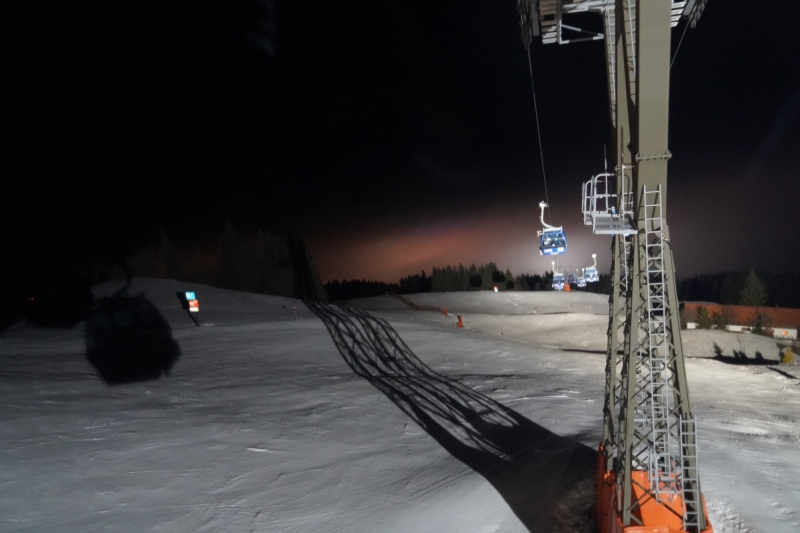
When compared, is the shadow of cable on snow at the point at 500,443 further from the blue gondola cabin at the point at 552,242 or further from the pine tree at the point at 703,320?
the pine tree at the point at 703,320

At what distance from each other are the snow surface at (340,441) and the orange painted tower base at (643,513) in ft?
2.81

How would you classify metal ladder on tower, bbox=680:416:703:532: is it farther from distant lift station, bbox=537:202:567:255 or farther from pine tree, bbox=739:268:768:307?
pine tree, bbox=739:268:768:307

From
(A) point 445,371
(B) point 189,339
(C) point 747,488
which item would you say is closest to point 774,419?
(C) point 747,488

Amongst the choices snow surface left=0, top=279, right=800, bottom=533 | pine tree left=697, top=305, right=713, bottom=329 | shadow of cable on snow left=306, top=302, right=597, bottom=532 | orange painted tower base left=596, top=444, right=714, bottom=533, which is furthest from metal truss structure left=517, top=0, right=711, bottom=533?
pine tree left=697, top=305, right=713, bottom=329

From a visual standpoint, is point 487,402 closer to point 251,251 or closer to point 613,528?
point 613,528

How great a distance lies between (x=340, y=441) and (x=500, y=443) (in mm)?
3772

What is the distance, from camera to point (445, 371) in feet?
65.0

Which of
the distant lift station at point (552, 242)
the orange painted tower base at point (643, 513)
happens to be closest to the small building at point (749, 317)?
the distant lift station at point (552, 242)

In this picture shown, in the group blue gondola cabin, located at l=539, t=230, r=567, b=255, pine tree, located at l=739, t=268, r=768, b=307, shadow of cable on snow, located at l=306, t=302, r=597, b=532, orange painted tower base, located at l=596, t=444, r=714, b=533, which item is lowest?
shadow of cable on snow, located at l=306, t=302, r=597, b=532

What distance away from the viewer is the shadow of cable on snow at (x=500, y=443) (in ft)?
26.6

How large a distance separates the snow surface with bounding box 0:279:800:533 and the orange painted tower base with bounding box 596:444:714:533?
0.86 m

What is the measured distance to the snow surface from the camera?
788cm

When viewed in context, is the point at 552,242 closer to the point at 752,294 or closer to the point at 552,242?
the point at 552,242

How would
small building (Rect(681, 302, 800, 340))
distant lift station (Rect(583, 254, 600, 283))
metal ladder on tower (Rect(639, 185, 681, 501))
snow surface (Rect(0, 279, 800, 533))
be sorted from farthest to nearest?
small building (Rect(681, 302, 800, 340)), distant lift station (Rect(583, 254, 600, 283)), snow surface (Rect(0, 279, 800, 533)), metal ladder on tower (Rect(639, 185, 681, 501))
